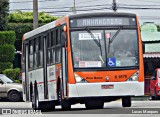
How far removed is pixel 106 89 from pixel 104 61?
0.90 metres

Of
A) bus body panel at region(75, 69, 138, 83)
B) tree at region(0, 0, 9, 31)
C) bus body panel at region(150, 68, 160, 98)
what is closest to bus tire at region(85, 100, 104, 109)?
bus body panel at region(75, 69, 138, 83)

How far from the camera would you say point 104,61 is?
2111 centimetres

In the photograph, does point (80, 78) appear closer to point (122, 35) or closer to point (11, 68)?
point (122, 35)

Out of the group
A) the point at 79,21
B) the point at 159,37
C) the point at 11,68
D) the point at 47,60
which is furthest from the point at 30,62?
the point at 159,37

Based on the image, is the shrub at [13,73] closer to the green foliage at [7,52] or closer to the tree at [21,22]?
the green foliage at [7,52]

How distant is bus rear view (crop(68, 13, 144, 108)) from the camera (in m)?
21.0

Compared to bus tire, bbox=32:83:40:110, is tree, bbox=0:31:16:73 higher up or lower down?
higher up

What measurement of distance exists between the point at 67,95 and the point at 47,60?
3.07 meters

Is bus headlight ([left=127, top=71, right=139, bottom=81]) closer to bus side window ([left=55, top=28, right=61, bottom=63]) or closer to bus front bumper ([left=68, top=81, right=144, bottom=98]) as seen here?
bus front bumper ([left=68, top=81, right=144, bottom=98])

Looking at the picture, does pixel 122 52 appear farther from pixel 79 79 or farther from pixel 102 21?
pixel 79 79

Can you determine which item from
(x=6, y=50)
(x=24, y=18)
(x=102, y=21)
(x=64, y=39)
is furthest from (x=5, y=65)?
(x=102, y=21)

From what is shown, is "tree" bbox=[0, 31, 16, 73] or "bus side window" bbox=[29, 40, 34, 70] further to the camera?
"tree" bbox=[0, 31, 16, 73]

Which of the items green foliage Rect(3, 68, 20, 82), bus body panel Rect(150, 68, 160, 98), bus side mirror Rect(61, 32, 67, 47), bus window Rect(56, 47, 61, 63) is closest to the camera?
bus side mirror Rect(61, 32, 67, 47)

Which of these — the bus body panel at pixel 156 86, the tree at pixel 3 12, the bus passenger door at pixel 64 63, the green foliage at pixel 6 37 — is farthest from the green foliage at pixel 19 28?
the bus passenger door at pixel 64 63
